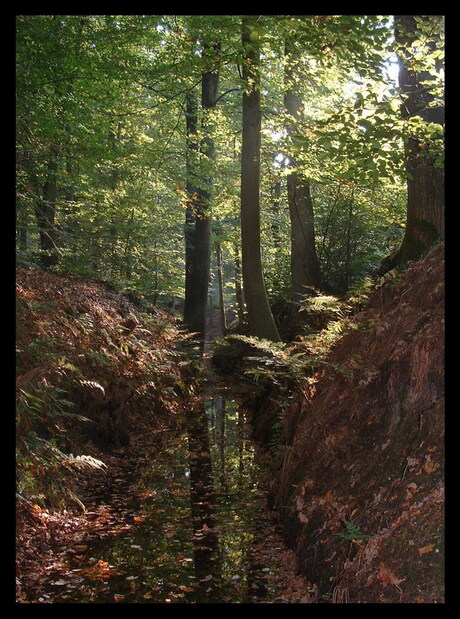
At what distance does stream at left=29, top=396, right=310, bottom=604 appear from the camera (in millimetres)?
4547

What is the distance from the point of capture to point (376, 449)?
4.93m

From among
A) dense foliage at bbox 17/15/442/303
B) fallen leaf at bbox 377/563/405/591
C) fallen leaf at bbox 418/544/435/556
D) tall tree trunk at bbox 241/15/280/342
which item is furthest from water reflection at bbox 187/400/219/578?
dense foliage at bbox 17/15/442/303

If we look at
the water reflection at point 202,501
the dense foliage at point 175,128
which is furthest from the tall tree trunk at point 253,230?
the water reflection at point 202,501

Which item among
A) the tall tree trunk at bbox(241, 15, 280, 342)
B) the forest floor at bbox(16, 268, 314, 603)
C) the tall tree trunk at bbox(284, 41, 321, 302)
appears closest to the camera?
the forest floor at bbox(16, 268, 314, 603)

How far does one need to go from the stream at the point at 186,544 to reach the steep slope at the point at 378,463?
45 cm

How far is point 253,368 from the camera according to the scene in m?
8.16

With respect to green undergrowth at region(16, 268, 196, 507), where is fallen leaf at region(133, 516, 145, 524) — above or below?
below

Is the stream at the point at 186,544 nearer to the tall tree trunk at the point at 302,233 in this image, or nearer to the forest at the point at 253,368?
the forest at the point at 253,368

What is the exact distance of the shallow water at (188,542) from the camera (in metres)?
4.55

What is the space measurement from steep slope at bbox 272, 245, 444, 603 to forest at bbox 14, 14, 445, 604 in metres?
0.02

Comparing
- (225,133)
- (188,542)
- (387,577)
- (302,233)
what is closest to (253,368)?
(188,542)

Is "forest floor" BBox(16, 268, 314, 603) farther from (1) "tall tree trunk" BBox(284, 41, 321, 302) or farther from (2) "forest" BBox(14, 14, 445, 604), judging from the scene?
(1) "tall tree trunk" BBox(284, 41, 321, 302)

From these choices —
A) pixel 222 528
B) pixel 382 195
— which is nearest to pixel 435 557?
pixel 222 528
